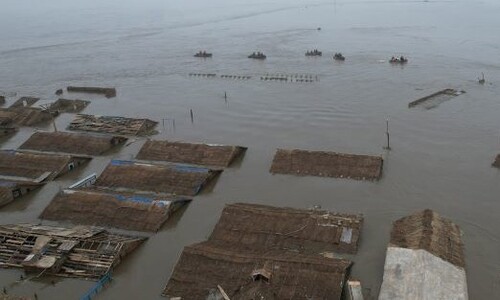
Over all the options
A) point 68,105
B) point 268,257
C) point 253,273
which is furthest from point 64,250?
point 68,105

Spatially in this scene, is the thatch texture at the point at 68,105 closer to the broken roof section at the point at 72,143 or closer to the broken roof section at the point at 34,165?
the broken roof section at the point at 72,143

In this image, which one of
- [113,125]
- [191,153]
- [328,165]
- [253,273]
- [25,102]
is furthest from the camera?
[25,102]

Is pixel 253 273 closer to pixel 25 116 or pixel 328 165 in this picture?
pixel 328 165

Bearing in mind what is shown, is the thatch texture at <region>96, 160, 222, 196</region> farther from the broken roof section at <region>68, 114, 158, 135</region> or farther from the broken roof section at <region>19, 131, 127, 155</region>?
the broken roof section at <region>68, 114, 158, 135</region>

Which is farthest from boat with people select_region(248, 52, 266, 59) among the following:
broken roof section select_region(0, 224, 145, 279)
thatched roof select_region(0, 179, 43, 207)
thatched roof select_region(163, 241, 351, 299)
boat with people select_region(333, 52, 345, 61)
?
thatched roof select_region(163, 241, 351, 299)

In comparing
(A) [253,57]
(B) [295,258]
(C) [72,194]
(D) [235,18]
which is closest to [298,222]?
(B) [295,258]

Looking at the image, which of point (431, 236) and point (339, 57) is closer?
point (431, 236)

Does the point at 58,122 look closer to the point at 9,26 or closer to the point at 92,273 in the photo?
the point at 92,273
